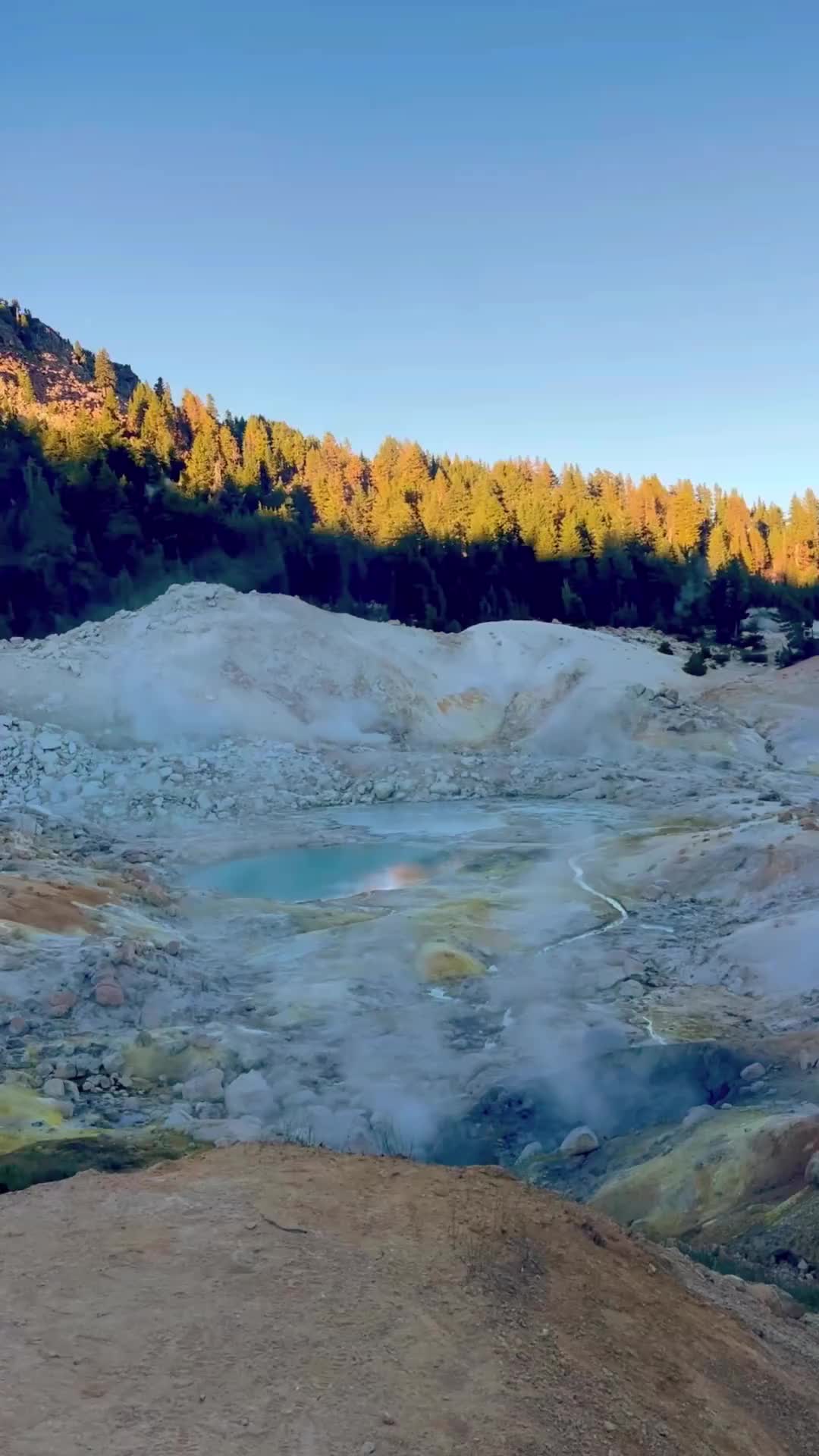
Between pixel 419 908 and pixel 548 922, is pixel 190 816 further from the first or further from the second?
pixel 548 922

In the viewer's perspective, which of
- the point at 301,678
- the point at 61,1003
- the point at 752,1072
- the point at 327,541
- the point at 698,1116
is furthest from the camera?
the point at 327,541

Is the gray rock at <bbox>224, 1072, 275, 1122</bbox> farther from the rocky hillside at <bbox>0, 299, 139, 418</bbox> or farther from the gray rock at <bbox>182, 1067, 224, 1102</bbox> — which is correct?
the rocky hillside at <bbox>0, 299, 139, 418</bbox>

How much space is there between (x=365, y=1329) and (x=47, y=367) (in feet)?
232

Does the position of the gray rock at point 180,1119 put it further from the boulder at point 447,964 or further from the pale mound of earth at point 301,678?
the pale mound of earth at point 301,678

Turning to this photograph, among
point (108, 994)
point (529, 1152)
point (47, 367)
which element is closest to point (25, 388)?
point (47, 367)

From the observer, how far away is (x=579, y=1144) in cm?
843

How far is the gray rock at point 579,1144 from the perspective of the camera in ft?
27.6

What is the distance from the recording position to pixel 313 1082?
31.6 feet

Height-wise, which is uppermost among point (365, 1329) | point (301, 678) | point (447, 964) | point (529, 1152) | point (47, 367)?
point (47, 367)

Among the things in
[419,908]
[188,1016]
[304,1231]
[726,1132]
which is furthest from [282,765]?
[304,1231]

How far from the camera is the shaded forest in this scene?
35188mm

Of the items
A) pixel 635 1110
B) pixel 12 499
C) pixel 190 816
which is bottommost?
pixel 635 1110

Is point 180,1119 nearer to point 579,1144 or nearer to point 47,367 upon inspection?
point 579,1144

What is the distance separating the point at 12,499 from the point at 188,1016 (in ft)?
95.8
